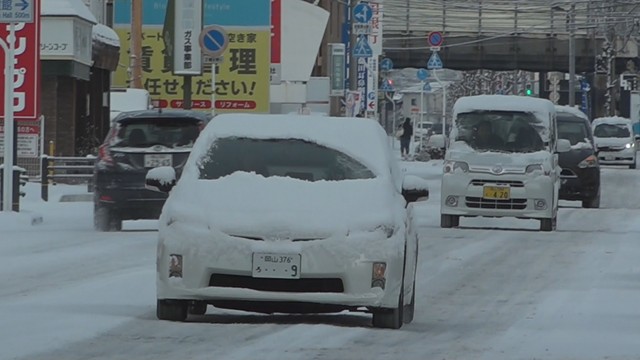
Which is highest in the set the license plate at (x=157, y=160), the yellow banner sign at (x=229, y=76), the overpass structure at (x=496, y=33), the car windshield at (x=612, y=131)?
the overpass structure at (x=496, y=33)

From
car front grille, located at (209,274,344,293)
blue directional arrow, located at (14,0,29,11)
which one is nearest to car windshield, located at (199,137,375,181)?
car front grille, located at (209,274,344,293)

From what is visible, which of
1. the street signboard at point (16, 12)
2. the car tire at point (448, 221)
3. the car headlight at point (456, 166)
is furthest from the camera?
the car tire at point (448, 221)

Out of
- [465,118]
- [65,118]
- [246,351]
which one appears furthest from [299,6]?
[246,351]

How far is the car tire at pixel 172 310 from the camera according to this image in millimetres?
11727

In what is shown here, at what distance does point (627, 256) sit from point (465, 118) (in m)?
6.46

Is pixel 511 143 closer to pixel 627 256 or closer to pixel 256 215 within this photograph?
pixel 627 256

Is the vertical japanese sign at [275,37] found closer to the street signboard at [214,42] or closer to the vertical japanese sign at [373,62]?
the vertical japanese sign at [373,62]

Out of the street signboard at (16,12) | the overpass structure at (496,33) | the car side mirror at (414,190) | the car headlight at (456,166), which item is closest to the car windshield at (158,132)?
the street signboard at (16,12)

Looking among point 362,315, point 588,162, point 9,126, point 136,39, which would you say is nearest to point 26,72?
point 9,126

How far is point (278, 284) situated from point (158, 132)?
37.2ft

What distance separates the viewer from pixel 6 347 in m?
10.0

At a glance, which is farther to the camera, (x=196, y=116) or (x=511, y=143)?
(x=511, y=143)

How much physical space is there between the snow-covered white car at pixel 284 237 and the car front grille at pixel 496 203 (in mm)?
13325

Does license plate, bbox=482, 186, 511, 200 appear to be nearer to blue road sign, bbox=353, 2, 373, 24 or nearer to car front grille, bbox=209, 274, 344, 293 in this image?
car front grille, bbox=209, 274, 344, 293
